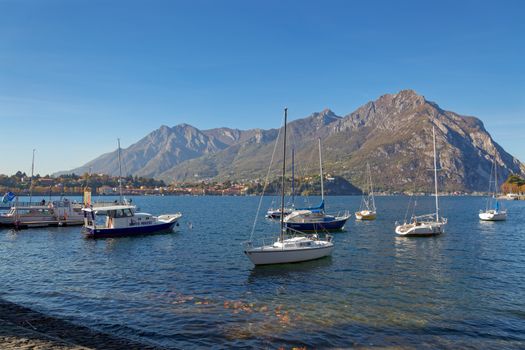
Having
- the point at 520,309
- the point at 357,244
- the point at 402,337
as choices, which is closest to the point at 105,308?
the point at 402,337

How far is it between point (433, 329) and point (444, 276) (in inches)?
678

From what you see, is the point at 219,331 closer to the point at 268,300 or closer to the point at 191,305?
the point at 191,305

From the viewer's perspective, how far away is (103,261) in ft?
153

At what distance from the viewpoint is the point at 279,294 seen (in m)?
31.9

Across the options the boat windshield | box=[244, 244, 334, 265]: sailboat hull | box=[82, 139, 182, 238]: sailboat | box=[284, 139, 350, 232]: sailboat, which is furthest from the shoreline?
box=[284, 139, 350, 232]: sailboat

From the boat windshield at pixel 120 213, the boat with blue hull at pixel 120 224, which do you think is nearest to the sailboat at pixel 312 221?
the boat with blue hull at pixel 120 224

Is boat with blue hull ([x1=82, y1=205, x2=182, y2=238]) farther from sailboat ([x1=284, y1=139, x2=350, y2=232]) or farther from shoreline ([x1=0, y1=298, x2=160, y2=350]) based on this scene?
shoreline ([x1=0, y1=298, x2=160, y2=350])

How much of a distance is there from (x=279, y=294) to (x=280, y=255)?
974 cm

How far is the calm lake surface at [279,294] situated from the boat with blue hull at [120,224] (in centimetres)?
897

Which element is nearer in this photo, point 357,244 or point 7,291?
point 7,291

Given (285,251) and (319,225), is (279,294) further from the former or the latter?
(319,225)

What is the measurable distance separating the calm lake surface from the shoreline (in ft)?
4.97

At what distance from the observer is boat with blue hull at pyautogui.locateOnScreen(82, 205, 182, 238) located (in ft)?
221

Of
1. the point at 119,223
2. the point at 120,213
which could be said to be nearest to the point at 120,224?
the point at 119,223
